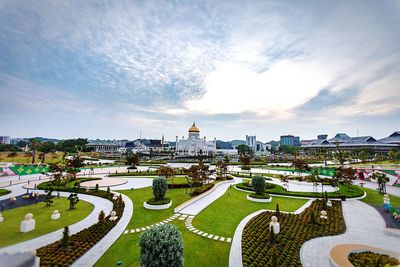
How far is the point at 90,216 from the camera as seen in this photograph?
72.1 ft

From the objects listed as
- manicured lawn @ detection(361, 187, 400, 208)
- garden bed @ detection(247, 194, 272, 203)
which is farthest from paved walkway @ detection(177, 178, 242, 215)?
manicured lawn @ detection(361, 187, 400, 208)

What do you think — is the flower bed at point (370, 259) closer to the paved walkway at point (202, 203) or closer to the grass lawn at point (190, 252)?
the grass lawn at point (190, 252)

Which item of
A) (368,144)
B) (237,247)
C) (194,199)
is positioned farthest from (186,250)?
(368,144)

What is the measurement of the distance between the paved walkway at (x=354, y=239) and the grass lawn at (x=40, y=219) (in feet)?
72.5

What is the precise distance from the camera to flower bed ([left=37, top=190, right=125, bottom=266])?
41.9 feet

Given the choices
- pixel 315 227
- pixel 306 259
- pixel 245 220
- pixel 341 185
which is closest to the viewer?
pixel 306 259

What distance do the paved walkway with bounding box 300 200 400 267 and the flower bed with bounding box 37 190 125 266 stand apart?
1568cm

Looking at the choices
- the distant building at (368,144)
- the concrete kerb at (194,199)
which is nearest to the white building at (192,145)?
the distant building at (368,144)

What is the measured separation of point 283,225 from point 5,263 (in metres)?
20.0

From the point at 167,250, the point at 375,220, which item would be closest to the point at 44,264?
the point at 167,250

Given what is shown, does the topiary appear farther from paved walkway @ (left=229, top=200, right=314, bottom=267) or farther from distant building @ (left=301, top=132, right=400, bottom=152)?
distant building @ (left=301, top=132, right=400, bottom=152)

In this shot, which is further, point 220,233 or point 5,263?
point 220,233

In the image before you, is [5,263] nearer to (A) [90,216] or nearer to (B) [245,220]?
(A) [90,216]

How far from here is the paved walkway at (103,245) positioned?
13.1 meters
